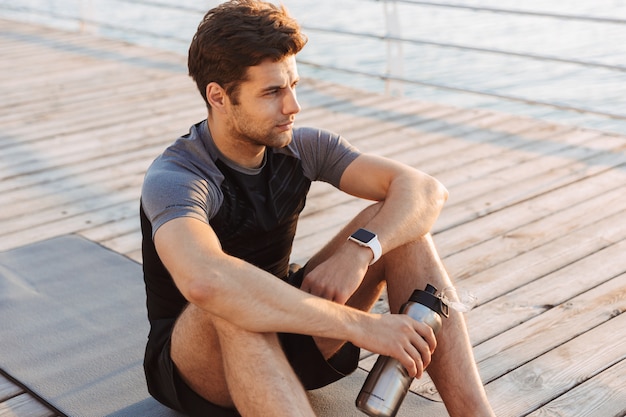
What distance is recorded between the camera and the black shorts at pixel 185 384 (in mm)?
2137

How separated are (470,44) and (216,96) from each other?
9.91 meters

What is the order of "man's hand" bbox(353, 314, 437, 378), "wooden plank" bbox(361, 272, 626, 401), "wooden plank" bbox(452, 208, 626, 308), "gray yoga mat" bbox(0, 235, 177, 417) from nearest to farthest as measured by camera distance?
1. "man's hand" bbox(353, 314, 437, 378)
2. "gray yoga mat" bbox(0, 235, 177, 417)
3. "wooden plank" bbox(361, 272, 626, 401)
4. "wooden plank" bbox(452, 208, 626, 308)

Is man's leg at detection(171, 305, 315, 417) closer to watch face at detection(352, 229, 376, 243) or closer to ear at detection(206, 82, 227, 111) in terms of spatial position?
watch face at detection(352, 229, 376, 243)

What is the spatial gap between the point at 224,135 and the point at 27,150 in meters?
2.90

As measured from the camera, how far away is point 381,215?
229cm

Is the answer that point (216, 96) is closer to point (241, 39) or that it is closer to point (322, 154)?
point (241, 39)

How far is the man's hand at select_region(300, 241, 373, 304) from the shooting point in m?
2.12

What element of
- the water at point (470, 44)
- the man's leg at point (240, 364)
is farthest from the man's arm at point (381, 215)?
the water at point (470, 44)

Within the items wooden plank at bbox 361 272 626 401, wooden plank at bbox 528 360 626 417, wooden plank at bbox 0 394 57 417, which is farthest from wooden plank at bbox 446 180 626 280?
wooden plank at bbox 0 394 57 417

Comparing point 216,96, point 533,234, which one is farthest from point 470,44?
point 216,96

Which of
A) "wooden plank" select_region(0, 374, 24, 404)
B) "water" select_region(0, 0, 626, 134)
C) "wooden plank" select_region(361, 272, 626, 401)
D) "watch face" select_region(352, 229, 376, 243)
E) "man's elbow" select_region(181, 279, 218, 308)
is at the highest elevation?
"man's elbow" select_region(181, 279, 218, 308)

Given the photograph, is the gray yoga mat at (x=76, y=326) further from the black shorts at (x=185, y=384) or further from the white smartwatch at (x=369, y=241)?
the white smartwatch at (x=369, y=241)

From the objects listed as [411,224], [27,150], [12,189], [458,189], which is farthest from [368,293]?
[27,150]

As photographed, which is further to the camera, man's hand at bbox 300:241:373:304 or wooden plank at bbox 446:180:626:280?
wooden plank at bbox 446:180:626:280
